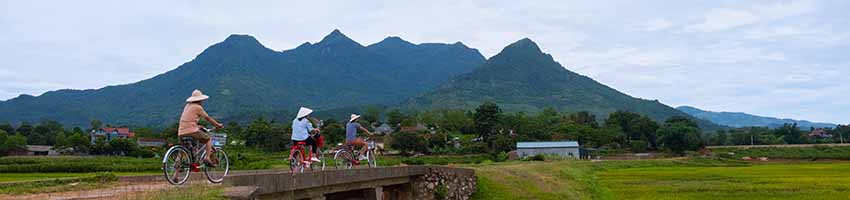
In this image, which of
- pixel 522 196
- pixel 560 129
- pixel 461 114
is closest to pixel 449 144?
pixel 560 129

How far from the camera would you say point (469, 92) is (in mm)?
182875

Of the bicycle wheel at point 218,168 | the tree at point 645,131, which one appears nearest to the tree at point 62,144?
the bicycle wheel at point 218,168

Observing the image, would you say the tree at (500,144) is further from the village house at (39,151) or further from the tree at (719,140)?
Result: the tree at (719,140)

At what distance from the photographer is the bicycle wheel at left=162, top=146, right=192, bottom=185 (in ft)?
30.1

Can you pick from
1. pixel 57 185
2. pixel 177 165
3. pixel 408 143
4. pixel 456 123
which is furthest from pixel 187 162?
pixel 456 123

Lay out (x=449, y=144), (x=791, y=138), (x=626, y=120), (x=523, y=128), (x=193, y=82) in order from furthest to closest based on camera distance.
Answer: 1. (x=193, y=82)
2. (x=791, y=138)
3. (x=626, y=120)
4. (x=523, y=128)
5. (x=449, y=144)

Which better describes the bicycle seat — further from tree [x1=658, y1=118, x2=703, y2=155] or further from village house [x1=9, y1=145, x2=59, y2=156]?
tree [x1=658, y1=118, x2=703, y2=155]

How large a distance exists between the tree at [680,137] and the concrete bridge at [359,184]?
68372 mm

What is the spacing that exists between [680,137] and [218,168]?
79554 millimetres

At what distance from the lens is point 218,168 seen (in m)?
10.5

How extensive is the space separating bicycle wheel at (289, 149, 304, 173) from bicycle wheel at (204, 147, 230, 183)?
1.92 metres

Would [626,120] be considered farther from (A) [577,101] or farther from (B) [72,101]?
(B) [72,101]

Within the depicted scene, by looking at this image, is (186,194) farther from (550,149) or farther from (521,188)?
(550,149)

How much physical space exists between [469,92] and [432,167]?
6515 inches
